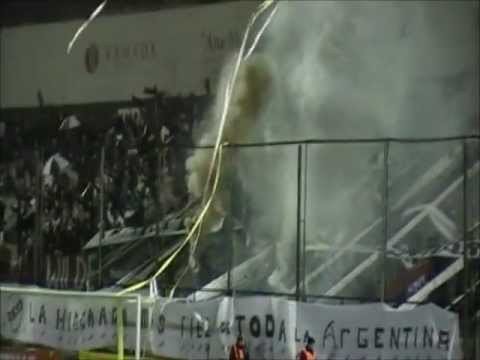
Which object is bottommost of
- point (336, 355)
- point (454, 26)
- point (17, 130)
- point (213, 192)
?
point (336, 355)

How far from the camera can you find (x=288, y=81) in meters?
1.58

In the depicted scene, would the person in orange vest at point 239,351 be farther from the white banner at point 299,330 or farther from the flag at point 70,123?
the flag at point 70,123

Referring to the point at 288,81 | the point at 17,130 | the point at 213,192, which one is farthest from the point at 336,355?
the point at 17,130

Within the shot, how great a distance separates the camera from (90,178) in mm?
1645

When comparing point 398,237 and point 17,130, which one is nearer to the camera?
point 398,237

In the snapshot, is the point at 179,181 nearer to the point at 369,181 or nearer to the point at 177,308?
the point at 177,308

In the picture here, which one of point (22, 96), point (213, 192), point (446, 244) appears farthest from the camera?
point (22, 96)

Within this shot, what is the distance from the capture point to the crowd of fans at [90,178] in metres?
1.61

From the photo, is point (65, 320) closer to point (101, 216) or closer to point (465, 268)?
point (101, 216)

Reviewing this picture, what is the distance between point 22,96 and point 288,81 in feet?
1.63

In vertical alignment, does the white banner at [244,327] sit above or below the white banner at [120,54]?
below

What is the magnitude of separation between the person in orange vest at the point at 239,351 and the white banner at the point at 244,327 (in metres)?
0.01

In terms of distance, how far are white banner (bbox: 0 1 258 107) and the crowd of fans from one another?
0.04 metres

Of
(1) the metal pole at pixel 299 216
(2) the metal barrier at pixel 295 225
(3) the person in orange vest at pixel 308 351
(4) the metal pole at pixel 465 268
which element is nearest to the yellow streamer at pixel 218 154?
(2) the metal barrier at pixel 295 225
